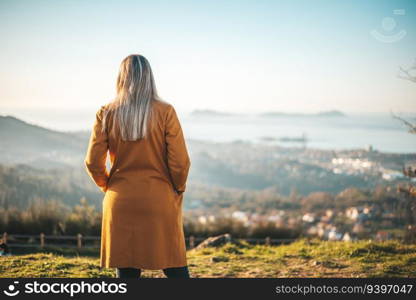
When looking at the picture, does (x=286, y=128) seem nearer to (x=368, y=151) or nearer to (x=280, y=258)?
(x=368, y=151)

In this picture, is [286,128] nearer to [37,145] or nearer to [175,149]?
[37,145]

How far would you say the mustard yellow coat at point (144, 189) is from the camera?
240 cm

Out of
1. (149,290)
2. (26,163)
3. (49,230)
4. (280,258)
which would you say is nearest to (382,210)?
(280,258)

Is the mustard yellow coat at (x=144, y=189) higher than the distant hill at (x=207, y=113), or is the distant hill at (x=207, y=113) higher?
the distant hill at (x=207, y=113)

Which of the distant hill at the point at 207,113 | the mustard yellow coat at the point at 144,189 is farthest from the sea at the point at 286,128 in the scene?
the mustard yellow coat at the point at 144,189

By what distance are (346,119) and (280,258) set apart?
81.1ft

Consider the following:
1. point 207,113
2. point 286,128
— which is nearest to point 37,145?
point 207,113

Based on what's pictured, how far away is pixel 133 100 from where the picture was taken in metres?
2.35

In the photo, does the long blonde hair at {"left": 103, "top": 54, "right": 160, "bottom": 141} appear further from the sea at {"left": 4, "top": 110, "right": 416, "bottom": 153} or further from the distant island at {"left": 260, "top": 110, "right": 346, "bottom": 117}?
the distant island at {"left": 260, "top": 110, "right": 346, "bottom": 117}

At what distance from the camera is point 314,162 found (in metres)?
30.9
